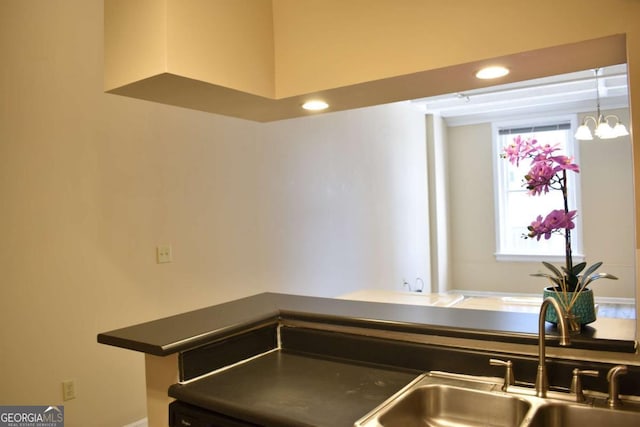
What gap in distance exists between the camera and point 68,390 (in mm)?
2637

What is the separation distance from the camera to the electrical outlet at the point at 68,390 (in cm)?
262

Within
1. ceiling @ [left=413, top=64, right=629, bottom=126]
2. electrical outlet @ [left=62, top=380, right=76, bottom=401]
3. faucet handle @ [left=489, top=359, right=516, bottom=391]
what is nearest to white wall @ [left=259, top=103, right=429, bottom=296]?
ceiling @ [left=413, top=64, right=629, bottom=126]

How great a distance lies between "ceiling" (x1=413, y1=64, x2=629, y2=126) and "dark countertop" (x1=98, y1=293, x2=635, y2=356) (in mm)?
4036

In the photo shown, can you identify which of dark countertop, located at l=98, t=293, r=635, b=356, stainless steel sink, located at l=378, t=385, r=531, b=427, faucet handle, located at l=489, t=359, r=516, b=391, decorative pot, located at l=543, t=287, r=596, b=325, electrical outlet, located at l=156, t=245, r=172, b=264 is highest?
electrical outlet, located at l=156, t=245, r=172, b=264

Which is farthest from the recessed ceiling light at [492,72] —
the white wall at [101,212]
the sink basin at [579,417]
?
the white wall at [101,212]

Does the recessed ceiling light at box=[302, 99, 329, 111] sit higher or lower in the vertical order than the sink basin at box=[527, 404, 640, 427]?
higher

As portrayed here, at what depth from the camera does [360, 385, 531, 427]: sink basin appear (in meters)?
1.33

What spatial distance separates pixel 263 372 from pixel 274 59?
1126 millimetres

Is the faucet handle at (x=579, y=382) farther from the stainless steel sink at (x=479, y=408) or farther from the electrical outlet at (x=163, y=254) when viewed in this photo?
the electrical outlet at (x=163, y=254)

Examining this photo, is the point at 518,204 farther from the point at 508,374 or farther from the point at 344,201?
the point at 508,374

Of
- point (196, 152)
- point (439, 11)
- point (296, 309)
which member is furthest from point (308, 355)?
point (196, 152)

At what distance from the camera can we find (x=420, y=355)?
160cm

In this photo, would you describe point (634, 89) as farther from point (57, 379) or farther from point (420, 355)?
point (57, 379)

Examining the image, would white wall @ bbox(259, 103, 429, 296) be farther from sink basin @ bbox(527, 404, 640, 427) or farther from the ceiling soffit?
sink basin @ bbox(527, 404, 640, 427)
